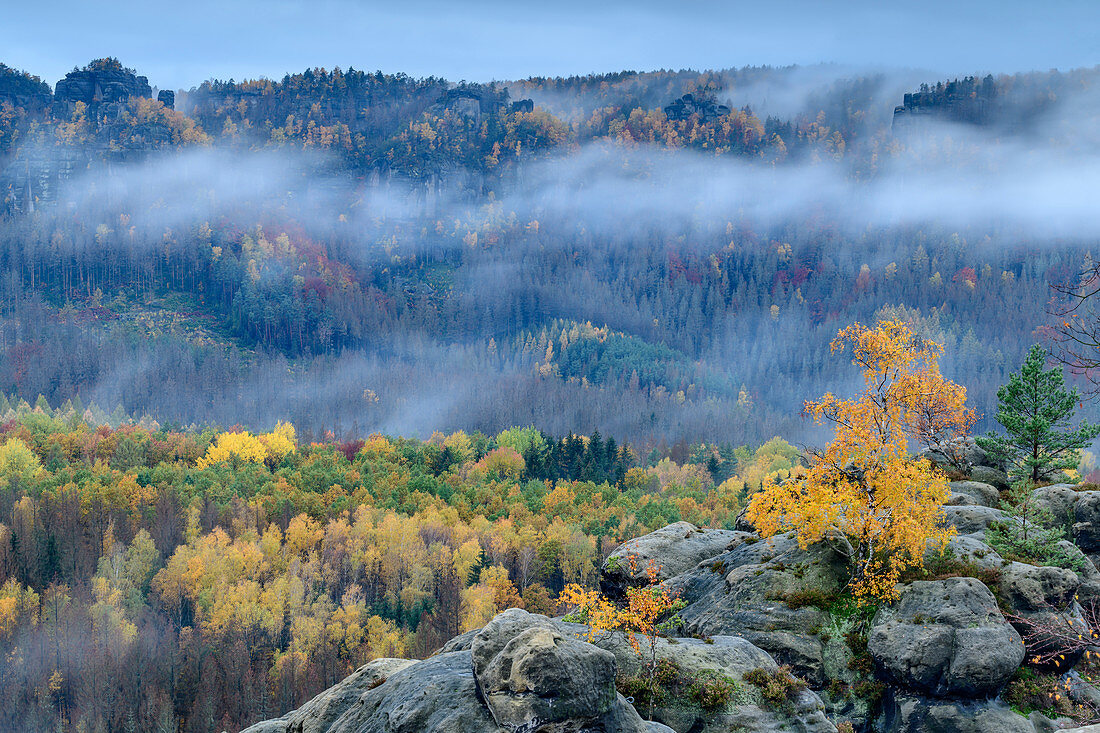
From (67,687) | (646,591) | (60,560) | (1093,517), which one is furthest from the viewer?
(60,560)

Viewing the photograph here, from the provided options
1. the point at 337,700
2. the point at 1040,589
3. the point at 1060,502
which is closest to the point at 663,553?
the point at 1040,589

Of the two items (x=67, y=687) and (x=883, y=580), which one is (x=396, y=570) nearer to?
(x=67, y=687)

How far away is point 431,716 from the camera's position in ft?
103

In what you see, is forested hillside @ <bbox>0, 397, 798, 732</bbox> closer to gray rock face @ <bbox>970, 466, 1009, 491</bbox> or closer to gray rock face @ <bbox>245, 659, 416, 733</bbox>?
gray rock face @ <bbox>970, 466, 1009, 491</bbox>

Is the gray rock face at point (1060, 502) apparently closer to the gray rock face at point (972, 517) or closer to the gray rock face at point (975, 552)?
the gray rock face at point (972, 517)

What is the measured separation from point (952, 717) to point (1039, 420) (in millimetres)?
26820

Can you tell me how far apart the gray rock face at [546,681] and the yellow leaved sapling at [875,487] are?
19.2m

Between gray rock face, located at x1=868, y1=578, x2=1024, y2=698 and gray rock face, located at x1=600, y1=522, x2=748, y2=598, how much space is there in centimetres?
1643

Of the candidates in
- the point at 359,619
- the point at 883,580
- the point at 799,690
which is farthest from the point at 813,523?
the point at 359,619

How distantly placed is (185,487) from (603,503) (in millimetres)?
86023

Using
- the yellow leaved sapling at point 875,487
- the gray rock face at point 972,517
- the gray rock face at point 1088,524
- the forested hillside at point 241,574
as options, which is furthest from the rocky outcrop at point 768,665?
the forested hillside at point 241,574

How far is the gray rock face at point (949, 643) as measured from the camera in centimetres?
3897

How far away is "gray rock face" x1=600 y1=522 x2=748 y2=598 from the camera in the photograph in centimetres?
5513

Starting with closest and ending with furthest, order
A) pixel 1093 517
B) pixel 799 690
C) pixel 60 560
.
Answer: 1. pixel 799 690
2. pixel 1093 517
3. pixel 60 560
